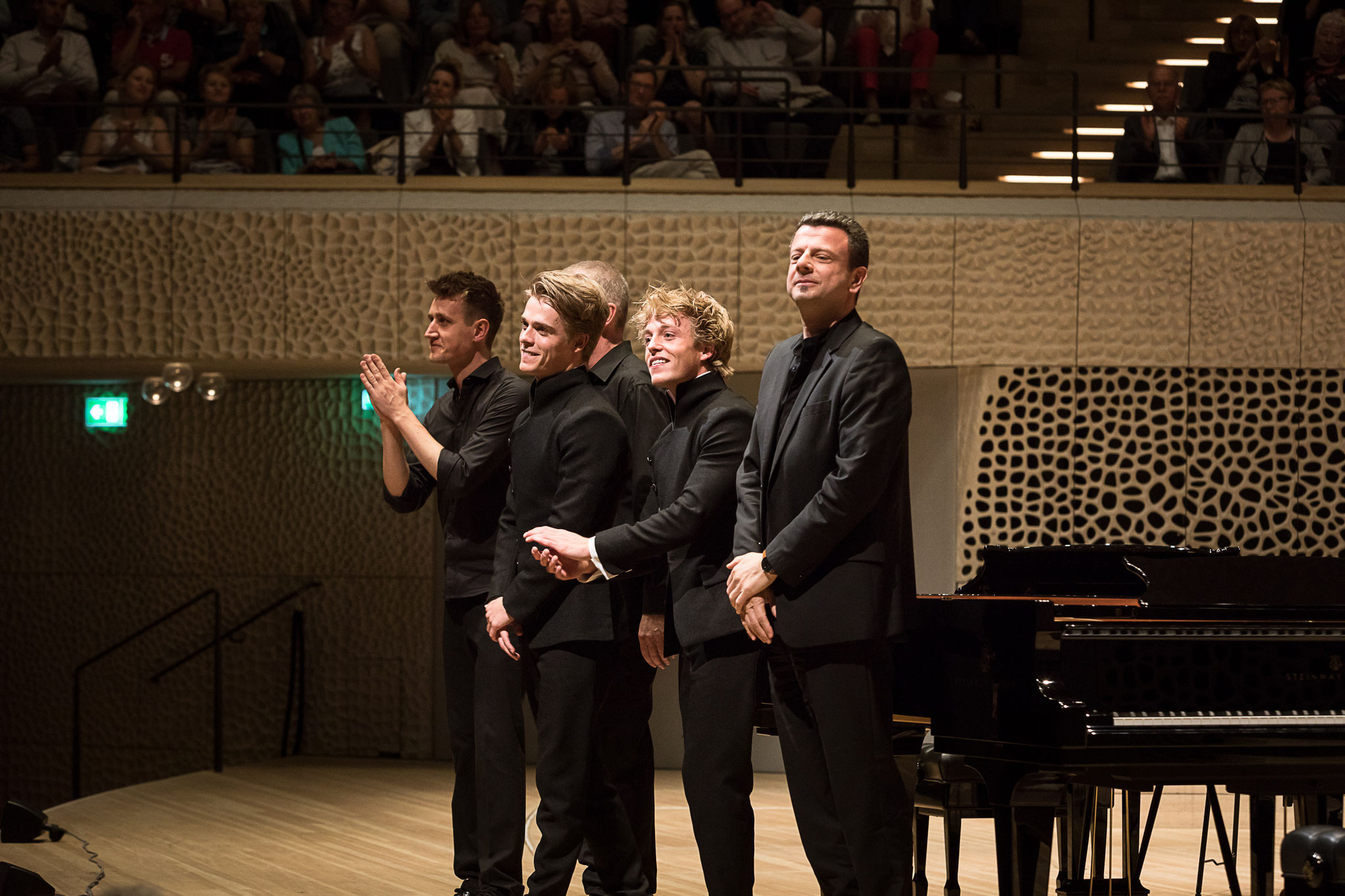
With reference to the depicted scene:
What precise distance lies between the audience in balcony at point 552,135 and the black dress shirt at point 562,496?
14.7 feet

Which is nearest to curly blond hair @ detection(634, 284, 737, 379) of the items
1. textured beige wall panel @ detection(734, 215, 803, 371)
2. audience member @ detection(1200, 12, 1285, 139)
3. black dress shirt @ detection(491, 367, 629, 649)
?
black dress shirt @ detection(491, 367, 629, 649)

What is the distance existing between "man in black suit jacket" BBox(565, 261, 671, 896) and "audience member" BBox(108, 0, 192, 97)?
220 inches

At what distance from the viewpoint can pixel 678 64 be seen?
8.44 meters

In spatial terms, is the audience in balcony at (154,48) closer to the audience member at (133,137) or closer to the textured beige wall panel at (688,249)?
the audience member at (133,137)

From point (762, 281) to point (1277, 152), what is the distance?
283 centimetres

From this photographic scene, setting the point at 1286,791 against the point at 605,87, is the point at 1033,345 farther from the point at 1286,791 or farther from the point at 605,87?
the point at 1286,791

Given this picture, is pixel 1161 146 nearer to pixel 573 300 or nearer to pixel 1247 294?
pixel 1247 294

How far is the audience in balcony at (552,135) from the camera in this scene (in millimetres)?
7762

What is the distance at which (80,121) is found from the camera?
8.77 metres

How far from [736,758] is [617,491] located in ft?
2.32

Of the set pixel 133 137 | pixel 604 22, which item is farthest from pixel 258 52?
pixel 604 22

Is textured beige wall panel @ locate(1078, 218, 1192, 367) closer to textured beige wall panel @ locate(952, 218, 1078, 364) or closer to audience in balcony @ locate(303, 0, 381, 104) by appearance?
textured beige wall panel @ locate(952, 218, 1078, 364)

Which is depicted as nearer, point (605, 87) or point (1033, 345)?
point (1033, 345)

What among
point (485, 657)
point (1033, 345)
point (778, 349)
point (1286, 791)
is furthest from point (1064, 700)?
point (1033, 345)
